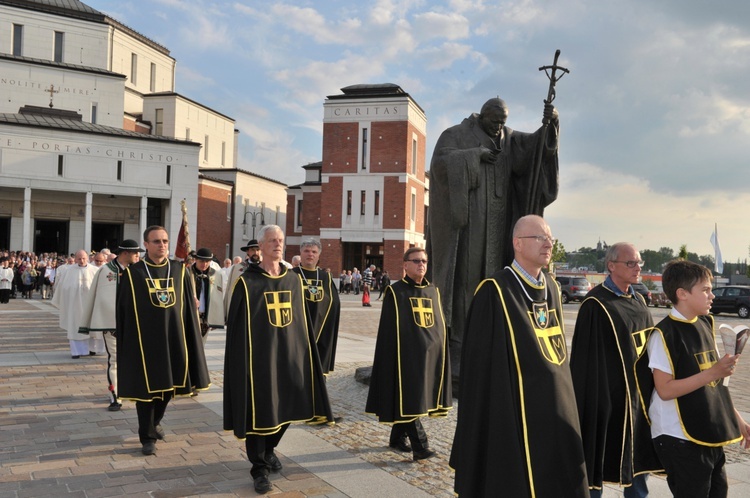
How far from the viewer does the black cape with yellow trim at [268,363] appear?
16.5 feet

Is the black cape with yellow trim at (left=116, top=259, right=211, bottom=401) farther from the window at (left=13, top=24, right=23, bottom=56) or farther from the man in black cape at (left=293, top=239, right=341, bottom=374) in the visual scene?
the window at (left=13, top=24, right=23, bottom=56)

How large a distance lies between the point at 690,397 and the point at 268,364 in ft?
9.95

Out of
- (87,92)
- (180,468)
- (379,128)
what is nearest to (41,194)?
(87,92)

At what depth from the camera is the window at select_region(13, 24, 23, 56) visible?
5112 centimetres

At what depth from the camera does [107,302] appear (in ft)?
29.3

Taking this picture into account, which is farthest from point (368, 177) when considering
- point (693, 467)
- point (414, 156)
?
point (693, 467)

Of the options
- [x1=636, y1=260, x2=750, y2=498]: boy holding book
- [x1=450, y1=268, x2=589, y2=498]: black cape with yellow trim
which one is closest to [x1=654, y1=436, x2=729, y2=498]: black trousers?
[x1=636, y1=260, x2=750, y2=498]: boy holding book

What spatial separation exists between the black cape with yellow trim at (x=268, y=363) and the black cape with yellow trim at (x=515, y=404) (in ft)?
6.88

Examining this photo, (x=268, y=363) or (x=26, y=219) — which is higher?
(x=26, y=219)

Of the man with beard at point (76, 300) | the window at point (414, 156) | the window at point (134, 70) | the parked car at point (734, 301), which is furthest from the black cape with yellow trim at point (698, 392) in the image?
the window at point (134, 70)

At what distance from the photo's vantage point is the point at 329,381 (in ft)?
30.6

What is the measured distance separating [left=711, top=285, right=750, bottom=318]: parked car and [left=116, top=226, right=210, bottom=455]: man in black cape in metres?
29.0

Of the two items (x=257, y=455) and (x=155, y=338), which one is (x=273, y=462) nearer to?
(x=257, y=455)

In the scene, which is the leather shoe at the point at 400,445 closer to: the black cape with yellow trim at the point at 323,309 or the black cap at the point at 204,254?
the black cape with yellow trim at the point at 323,309
